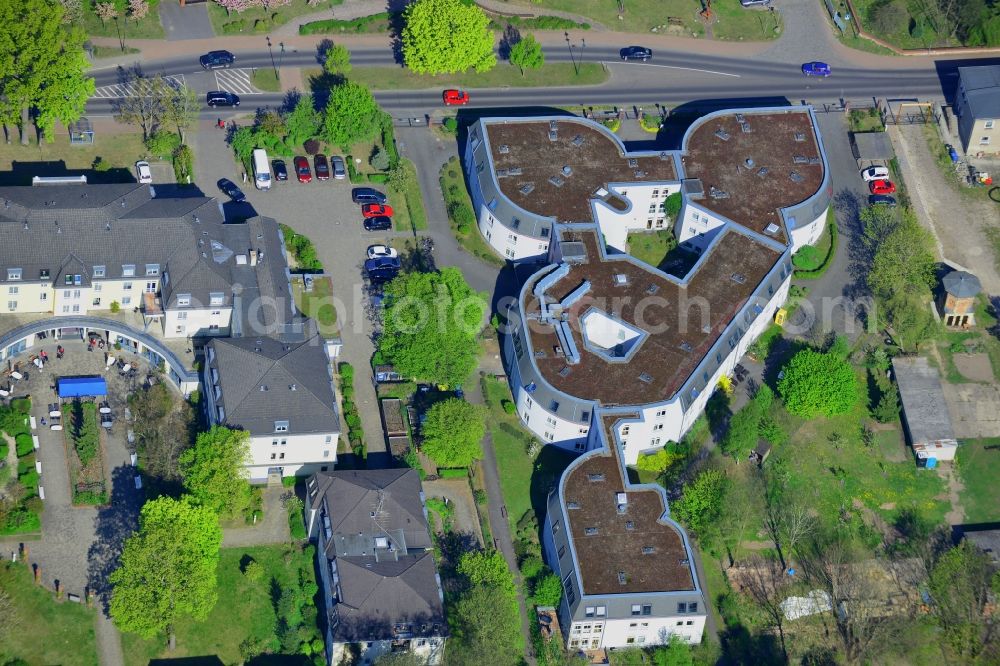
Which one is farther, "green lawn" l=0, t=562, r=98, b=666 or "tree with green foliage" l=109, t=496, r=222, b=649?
"green lawn" l=0, t=562, r=98, b=666

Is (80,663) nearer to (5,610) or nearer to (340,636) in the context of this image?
(5,610)

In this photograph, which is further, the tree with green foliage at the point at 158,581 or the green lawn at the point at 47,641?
the green lawn at the point at 47,641

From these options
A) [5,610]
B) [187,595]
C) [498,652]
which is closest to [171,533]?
[187,595]

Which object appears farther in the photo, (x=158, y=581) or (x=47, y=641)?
(x=47, y=641)

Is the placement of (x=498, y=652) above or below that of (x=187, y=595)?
below

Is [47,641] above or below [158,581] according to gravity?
below

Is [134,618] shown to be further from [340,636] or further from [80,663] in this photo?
[340,636]

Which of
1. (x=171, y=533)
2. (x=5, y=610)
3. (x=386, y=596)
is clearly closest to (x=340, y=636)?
(x=386, y=596)
